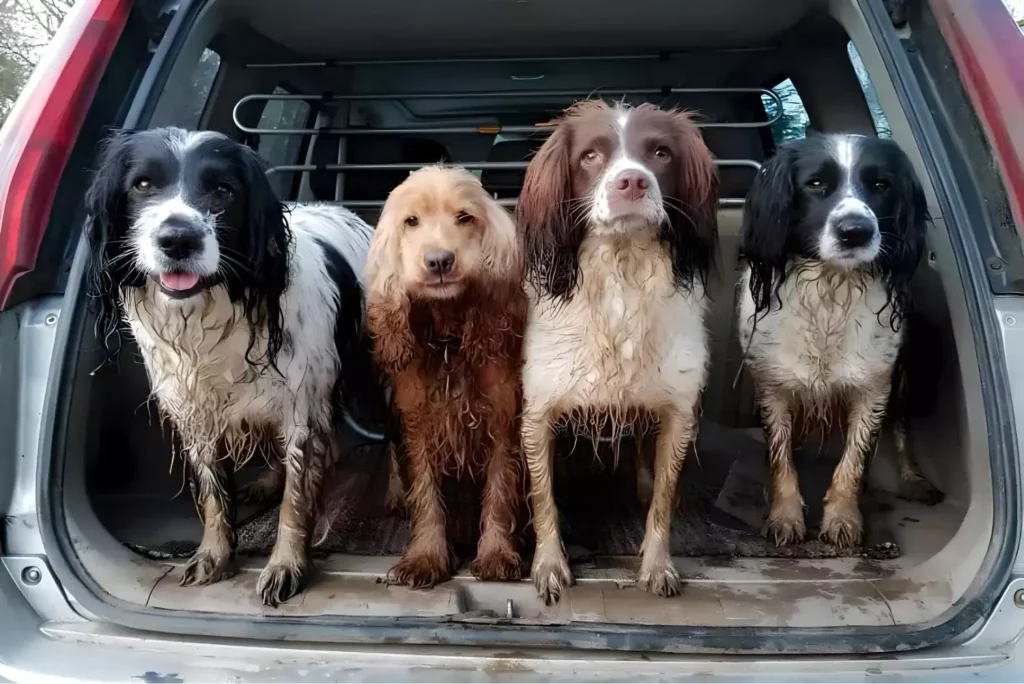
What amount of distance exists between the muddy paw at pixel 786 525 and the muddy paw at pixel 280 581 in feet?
5.23

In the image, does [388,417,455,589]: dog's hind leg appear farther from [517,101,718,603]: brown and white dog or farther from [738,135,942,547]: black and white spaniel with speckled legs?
[738,135,942,547]: black and white spaniel with speckled legs

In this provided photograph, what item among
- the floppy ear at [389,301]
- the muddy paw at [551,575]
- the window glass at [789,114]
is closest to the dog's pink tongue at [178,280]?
the floppy ear at [389,301]

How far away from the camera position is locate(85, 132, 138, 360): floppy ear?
6.54ft

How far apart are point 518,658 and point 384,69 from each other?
2986 mm

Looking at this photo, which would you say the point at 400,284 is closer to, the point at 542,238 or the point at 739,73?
the point at 542,238

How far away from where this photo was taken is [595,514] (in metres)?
2.88

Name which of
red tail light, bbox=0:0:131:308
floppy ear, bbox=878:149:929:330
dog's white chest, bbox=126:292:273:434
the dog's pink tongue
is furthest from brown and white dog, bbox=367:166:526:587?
floppy ear, bbox=878:149:929:330

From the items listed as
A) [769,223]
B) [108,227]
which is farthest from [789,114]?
[108,227]

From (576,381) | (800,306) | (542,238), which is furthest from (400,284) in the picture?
(800,306)

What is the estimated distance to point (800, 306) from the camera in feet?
8.46

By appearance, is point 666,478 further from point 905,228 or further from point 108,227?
point 108,227

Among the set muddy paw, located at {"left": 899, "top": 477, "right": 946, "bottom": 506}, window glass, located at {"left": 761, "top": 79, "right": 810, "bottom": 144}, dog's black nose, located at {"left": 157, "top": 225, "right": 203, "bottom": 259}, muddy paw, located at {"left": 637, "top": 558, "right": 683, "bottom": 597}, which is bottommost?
muddy paw, located at {"left": 637, "top": 558, "right": 683, "bottom": 597}

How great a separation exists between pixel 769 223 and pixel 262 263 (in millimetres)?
1649

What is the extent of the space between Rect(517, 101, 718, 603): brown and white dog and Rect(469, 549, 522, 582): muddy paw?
8 centimetres
